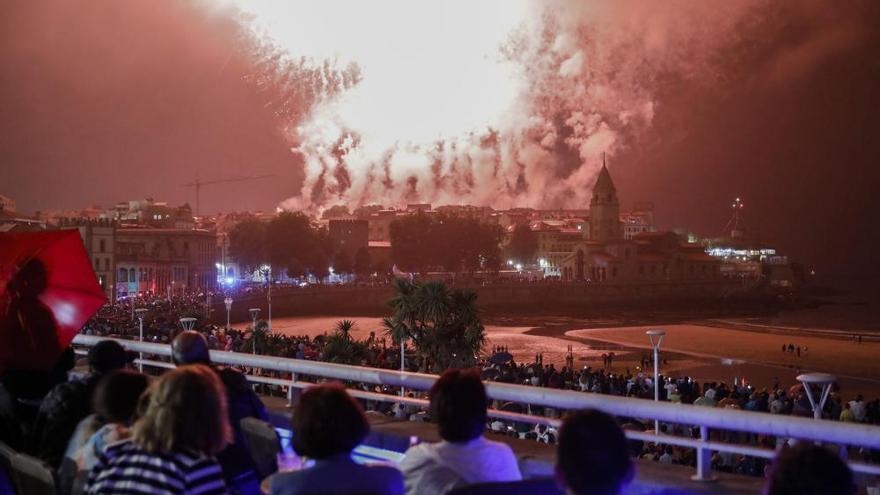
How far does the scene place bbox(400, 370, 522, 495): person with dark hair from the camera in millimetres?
3875

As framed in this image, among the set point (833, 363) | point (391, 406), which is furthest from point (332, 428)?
point (833, 363)

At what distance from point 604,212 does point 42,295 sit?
13465 centimetres

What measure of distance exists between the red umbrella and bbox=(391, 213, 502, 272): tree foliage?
108120 mm

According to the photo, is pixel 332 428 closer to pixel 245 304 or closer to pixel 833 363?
pixel 833 363

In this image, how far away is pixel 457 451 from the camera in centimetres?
392

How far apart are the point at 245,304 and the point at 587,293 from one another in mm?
48998

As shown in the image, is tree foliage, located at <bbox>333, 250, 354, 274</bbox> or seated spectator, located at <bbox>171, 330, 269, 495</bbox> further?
tree foliage, located at <bbox>333, 250, 354, 274</bbox>

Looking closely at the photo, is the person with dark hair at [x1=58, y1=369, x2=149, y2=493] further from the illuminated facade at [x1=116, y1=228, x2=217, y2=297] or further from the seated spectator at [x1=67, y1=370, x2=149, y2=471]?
the illuminated facade at [x1=116, y1=228, x2=217, y2=297]

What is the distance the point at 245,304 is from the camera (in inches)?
3169

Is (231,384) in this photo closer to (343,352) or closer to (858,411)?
(858,411)

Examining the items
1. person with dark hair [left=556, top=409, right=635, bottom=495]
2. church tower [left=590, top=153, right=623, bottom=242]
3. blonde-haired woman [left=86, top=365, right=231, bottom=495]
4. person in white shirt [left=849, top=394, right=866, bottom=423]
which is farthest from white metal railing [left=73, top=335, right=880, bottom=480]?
church tower [left=590, top=153, right=623, bottom=242]

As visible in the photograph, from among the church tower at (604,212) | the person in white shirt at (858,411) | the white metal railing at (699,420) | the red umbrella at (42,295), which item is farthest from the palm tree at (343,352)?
the church tower at (604,212)

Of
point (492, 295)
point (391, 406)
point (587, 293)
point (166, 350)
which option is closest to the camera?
point (166, 350)

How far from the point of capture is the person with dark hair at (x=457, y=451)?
12.7 feet
